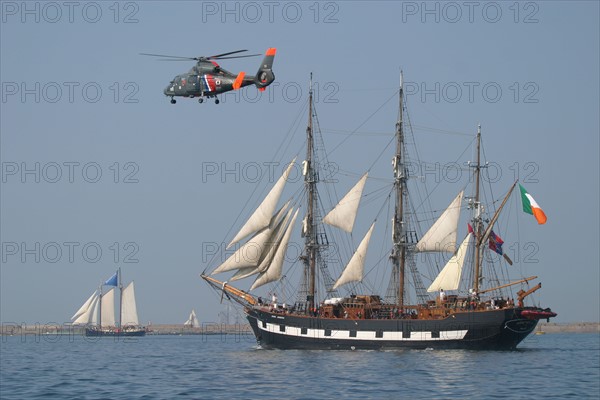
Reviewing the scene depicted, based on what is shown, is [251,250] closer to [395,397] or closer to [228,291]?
[228,291]

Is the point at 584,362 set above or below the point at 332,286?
below

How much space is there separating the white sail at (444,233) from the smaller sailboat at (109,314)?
105224 millimetres

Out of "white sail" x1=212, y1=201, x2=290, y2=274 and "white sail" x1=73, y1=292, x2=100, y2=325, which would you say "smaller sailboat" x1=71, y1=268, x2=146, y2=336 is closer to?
"white sail" x1=73, y1=292, x2=100, y2=325

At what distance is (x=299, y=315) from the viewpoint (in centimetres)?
9119

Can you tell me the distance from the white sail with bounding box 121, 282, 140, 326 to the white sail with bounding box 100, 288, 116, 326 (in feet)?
5.96

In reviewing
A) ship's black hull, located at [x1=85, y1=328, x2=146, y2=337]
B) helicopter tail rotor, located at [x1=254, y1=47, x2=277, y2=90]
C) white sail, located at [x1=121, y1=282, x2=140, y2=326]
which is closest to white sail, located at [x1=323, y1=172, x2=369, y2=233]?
helicopter tail rotor, located at [x1=254, y1=47, x2=277, y2=90]

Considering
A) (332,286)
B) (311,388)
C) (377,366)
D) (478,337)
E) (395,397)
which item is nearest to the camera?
(395,397)

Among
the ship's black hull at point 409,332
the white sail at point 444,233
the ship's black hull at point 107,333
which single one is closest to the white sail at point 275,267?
the ship's black hull at point 409,332

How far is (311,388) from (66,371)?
2443 cm

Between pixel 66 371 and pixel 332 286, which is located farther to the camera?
pixel 332 286

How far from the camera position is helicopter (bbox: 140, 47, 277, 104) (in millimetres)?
69312

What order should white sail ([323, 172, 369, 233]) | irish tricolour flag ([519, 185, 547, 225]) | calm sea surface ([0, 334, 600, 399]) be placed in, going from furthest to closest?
white sail ([323, 172, 369, 233]) → irish tricolour flag ([519, 185, 547, 225]) → calm sea surface ([0, 334, 600, 399])

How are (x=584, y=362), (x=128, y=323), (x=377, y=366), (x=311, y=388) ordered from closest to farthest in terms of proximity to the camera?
(x=311, y=388), (x=377, y=366), (x=584, y=362), (x=128, y=323)

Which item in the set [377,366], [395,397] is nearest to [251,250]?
[377,366]
